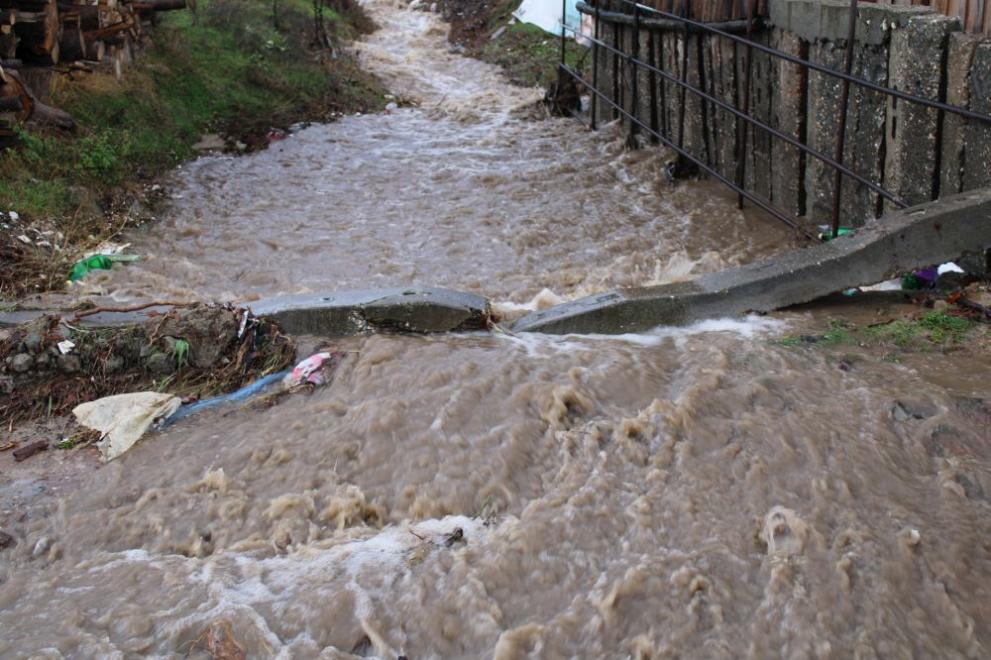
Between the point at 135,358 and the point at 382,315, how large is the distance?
1.35m

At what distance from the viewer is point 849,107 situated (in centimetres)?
619

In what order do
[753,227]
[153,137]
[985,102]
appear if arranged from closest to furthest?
1. [985,102]
2. [753,227]
3. [153,137]

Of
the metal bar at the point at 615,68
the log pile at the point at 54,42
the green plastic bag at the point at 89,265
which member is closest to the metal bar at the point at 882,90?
the metal bar at the point at 615,68

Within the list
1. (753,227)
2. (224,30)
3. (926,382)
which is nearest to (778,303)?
(926,382)

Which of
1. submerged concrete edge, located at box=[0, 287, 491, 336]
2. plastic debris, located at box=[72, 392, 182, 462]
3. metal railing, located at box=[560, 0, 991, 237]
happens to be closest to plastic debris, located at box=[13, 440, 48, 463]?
plastic debris, located at box=[72, 392, 182, 462]

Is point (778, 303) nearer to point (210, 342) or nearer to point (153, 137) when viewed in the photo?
point (210, 342)

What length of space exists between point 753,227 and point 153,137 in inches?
259

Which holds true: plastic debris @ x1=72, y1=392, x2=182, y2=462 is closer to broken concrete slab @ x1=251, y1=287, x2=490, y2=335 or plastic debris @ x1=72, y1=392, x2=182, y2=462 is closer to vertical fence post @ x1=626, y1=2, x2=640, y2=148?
broken concrete slab @ x1=251, y1=287, x2=490, y2=335

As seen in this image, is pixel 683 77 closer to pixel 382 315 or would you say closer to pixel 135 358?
pixel 382 315

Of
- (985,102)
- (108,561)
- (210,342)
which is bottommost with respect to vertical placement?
(108,561)

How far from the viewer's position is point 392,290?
543cm

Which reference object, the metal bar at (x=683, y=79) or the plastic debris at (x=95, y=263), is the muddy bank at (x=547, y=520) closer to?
the plastic debris at (x=95, y=263)

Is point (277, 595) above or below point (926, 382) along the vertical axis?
below

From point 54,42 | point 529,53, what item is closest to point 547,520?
point 54,42
